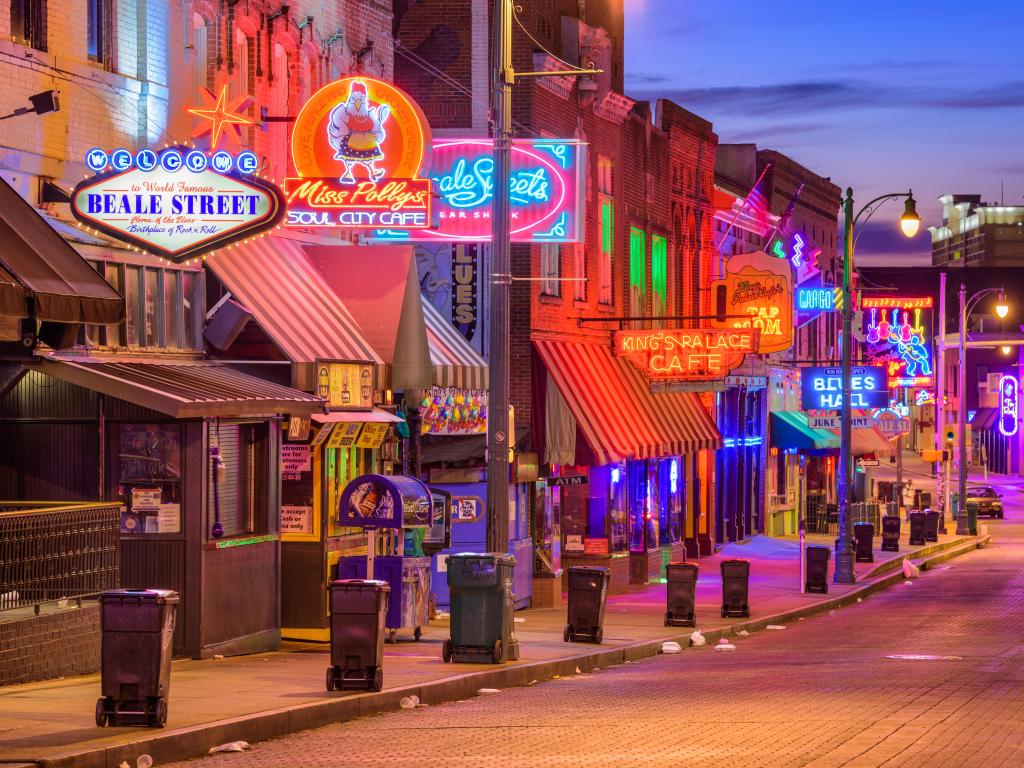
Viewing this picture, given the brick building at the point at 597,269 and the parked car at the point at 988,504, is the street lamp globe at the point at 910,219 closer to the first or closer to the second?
the brick building at the point at 597,269

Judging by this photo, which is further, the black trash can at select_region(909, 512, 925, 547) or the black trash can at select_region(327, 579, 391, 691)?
the black trash can at select_region(909, 512, 925, 547)

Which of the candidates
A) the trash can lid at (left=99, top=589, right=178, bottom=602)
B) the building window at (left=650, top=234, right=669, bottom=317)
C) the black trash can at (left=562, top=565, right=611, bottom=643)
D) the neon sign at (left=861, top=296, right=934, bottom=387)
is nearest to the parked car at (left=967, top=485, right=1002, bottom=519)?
the neon sign at (left=861, top=296, right=934, bottom=387)

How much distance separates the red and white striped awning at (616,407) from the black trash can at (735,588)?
Result: 421 cm

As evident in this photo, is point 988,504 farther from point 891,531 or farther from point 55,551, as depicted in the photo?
point 55,551

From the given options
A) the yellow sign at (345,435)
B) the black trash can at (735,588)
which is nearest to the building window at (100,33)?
the yellow sign at (345,435)

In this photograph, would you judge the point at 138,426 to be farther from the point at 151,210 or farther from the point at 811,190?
the point at 811,190

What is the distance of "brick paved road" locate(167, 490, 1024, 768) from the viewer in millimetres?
13266

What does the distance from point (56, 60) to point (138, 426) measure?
13.1 feet

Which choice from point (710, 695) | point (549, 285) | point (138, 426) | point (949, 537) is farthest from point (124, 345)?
point (949, 537)

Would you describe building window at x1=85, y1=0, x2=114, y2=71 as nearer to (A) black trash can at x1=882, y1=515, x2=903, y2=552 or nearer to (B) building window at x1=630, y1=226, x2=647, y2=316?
(B) building window at x1=630, y1=226, x2=647, y2=316

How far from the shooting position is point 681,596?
86.9 feet

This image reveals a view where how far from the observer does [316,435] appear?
74.7 feet

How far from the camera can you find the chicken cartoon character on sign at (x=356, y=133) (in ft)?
76.3

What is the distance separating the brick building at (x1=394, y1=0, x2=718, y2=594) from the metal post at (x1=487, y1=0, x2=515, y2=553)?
9.26m
